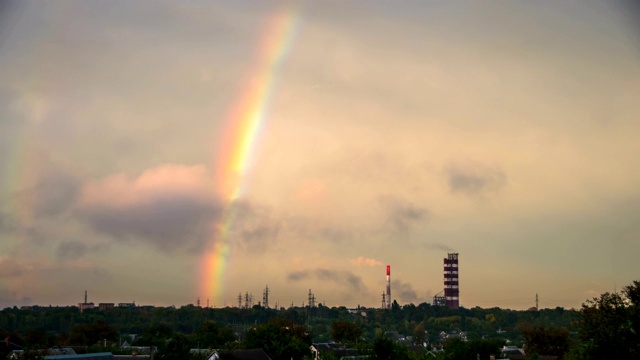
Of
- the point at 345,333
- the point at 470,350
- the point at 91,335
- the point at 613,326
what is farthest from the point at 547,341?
the point at 91,335

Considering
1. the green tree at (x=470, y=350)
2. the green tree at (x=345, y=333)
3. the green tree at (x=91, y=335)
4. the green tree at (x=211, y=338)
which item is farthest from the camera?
the green tree at (x=345, y=333)

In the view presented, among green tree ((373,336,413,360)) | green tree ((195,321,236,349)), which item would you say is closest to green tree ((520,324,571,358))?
green tree ((373,336,413,360))

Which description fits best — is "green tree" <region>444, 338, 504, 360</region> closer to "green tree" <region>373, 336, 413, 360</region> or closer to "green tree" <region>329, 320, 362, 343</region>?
"green tree" <region>373, 336, 413, 360</region>

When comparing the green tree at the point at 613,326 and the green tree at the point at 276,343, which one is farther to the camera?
the green tree at the point at 276,343

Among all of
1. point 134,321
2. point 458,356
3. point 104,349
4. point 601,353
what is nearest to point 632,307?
point 601,353

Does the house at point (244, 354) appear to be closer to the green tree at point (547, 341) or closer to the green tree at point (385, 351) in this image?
the green tree at point (385, 351)

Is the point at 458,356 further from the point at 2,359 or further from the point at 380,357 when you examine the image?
the point at 2,359

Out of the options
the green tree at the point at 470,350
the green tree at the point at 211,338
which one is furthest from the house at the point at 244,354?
the green tree at the point at 470,350

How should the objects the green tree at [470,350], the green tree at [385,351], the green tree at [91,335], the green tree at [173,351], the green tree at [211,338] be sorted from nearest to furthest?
1. the green tree at [173,351]
2. the green tree at [385,351]
3. the green tree at [470,350]
4. the green tree at [211,338]
5. the green tree at [91,335]

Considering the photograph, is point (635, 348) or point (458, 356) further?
point (458, 356)

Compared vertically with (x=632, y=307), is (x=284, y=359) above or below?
below

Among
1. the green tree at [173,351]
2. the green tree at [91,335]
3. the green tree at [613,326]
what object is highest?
the green tree at [613,326]
